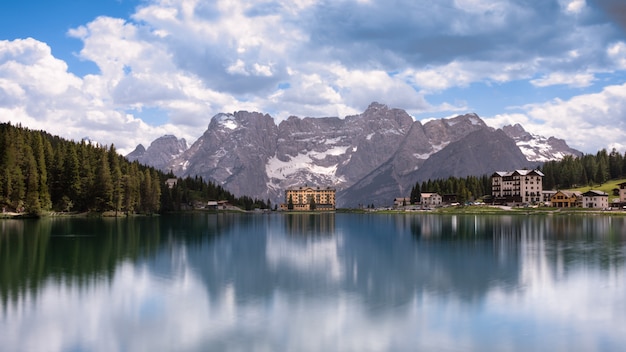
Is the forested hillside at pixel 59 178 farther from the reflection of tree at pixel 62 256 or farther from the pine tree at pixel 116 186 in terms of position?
the reflection of tree at pixel 62 256

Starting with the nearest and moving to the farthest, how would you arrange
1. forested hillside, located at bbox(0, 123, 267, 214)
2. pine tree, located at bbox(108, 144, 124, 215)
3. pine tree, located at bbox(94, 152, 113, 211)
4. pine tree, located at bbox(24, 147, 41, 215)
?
forested hillside, located at bbox(0, 123, 267, 214), pine tree, located at bbox(24, 147, 41, 215), pine tree, located at bbox(94, 152, 113, 211), pine tree, located at bbox(108, 144, 124, 215)

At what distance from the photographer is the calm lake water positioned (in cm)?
2836

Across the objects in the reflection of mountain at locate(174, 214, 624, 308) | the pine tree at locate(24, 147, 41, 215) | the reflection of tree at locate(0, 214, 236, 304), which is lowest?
the reflection of mountain at locate(174, 214, 624, 308)

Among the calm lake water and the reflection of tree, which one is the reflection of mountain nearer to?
the calm lake water

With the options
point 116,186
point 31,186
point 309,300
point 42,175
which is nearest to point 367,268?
point 309,300

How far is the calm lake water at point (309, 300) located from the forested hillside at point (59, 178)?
262 ft

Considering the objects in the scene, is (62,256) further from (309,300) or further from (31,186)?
(31,186)

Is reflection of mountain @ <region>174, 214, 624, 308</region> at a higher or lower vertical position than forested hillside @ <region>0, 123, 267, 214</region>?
lower

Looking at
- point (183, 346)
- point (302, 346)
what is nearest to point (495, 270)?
point (302, 346)

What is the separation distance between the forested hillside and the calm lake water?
79788 millimetres

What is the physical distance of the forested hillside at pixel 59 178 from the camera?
5438 inches

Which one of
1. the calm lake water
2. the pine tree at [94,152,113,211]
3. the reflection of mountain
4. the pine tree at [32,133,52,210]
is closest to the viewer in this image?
the calm lake water

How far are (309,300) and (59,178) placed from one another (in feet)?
477

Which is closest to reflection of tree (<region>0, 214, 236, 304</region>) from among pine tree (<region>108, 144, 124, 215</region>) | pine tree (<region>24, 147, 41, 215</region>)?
pine tree (<region>24, 147, 41, 215</region>)
